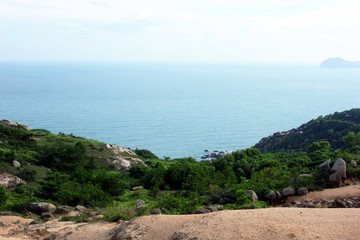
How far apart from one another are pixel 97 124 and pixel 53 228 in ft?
237

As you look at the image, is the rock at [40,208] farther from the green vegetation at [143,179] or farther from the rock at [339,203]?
the rock at [339,203]

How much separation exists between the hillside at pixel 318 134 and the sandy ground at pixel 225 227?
140 feet

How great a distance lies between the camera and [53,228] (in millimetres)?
14914

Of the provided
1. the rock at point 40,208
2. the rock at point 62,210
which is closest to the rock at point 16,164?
the rock at point 40,208

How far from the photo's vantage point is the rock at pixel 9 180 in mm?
26078

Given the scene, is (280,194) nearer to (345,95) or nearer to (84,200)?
(84,200)

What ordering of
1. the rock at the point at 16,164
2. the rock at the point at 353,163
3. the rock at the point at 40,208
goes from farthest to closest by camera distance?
the rock at the point at 16,164 → the rock at the point at 353,163 → the rock at the point at 40,208

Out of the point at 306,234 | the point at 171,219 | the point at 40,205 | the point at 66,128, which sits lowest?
the point at 66,128

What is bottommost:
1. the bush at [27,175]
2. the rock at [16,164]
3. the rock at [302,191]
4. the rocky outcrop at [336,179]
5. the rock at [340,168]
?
the bush at [27,175]

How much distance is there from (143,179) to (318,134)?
38.2 metres

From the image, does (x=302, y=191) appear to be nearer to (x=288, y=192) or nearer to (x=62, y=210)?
(x=288, y=192)

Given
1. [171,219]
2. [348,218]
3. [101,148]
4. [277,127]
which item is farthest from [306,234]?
[277,127]

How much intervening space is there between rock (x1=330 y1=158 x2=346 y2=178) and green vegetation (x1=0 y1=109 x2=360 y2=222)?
2.20 ft

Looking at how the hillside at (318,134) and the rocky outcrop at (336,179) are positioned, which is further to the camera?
the hillside at (318,134)
